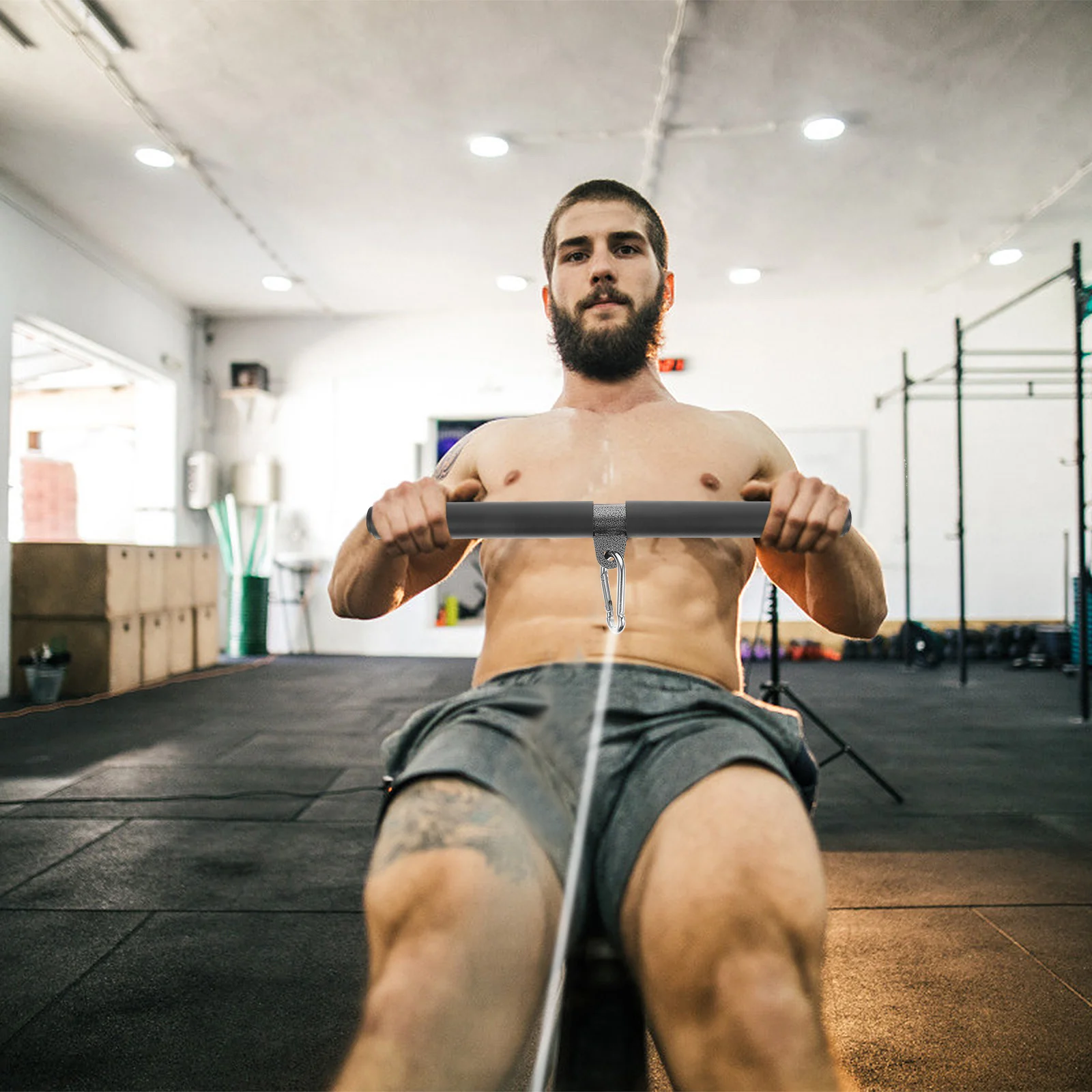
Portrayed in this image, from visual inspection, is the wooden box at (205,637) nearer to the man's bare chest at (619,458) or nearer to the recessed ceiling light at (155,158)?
the recessed ceiling light at (155,158)

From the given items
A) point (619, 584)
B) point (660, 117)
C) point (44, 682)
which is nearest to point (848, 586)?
point (619, 584)

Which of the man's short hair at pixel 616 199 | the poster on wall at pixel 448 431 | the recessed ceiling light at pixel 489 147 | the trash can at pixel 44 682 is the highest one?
the recessed ceiling light at pixel 489 147

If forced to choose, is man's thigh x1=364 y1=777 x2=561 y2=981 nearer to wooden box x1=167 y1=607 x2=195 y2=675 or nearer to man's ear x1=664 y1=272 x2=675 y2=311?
man's ear x1=664 y1=272 x2=675 y2=311

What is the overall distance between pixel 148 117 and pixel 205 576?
3307mm

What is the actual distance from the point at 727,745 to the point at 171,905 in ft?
5.46

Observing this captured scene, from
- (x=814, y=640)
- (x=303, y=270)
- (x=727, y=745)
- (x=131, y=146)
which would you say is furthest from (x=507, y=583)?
(x=814, y=640)

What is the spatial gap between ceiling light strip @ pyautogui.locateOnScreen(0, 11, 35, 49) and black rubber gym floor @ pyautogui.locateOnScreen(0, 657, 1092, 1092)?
2923 mm

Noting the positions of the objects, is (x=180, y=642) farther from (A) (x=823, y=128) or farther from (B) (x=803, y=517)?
(B) (x=803, y=517)

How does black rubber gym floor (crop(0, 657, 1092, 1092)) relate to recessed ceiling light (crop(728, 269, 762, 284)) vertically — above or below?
below

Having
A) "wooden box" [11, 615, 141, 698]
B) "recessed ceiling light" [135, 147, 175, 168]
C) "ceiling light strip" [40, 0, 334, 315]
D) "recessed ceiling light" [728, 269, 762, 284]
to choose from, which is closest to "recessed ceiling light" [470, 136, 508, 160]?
"ceiling light strip" [40, 0, 334, 315]

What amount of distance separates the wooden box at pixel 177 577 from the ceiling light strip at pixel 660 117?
3.90m

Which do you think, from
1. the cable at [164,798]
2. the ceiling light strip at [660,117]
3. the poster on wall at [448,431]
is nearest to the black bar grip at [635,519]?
the cable at [164,798]

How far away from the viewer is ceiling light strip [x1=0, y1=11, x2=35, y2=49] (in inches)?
133

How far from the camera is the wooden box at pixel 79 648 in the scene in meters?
4.96
